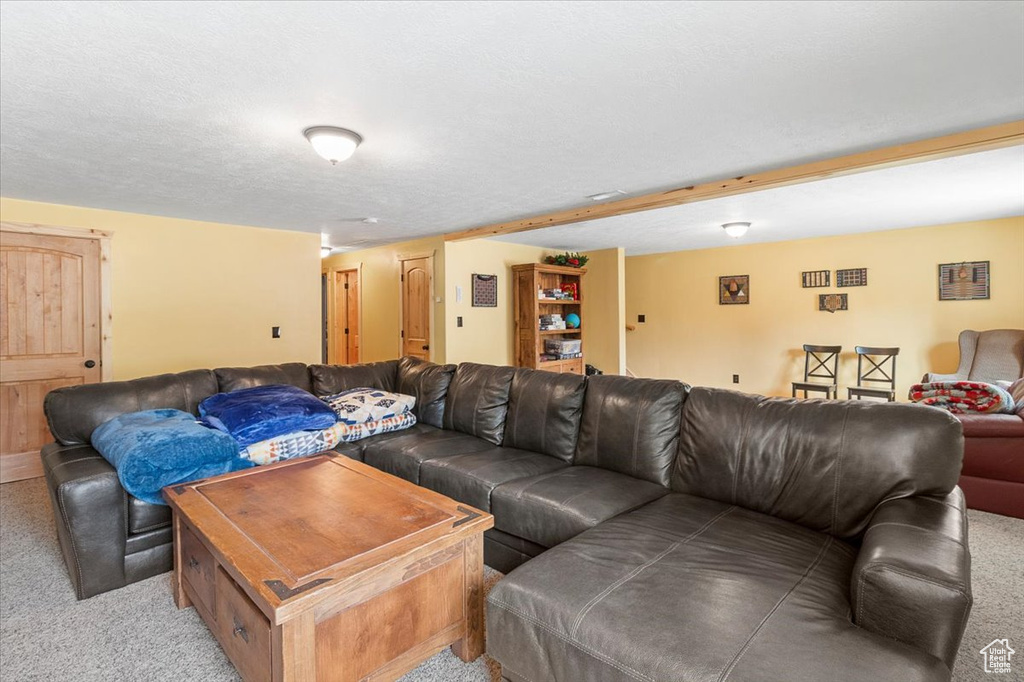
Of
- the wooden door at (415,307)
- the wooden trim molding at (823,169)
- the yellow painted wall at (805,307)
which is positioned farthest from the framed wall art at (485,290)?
the yellow painted wall at (805,307)

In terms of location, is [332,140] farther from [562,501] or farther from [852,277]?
[852,277]

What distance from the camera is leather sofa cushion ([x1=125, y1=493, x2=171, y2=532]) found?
92.0 inches

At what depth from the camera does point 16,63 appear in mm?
1854

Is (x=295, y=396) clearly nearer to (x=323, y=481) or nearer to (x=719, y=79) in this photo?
(x=323, y=481)

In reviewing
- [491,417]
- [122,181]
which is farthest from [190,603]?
[122,181]

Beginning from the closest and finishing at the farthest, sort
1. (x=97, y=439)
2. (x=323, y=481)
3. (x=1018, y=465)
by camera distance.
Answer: (x=323, y=481) < (x=97, y=439) < (x=1018, y=465)

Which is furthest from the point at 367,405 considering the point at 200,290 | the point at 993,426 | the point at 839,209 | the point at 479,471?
the point at 839,209

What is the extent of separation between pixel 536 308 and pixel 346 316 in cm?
328

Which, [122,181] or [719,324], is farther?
[719,324]

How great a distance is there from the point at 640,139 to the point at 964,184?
2.85 meters

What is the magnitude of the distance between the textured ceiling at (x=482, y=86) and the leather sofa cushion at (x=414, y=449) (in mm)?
1768

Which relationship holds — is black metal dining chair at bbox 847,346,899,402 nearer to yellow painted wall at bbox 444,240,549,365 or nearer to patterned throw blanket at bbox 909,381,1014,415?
patterned throw blanket at bbox 909,381,1014,415

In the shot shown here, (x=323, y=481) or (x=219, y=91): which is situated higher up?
(x=219, y=91)

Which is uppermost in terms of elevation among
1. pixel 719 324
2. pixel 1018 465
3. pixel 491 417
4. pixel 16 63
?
pixel 16 63
